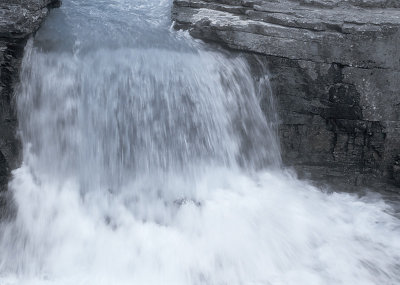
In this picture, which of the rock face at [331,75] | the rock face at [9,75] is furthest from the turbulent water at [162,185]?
the rock face at [331,75]

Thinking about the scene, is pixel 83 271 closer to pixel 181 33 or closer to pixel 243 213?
pixel 243 213

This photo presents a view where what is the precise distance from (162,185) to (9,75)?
7.33 feet

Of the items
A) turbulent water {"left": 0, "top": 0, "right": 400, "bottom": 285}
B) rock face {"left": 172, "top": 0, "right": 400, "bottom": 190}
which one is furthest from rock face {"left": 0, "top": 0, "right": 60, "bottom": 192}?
rock face {"left": 172, "top": 0, "right": 400, "bottom": 190}

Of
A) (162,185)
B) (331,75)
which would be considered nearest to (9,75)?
(162,185)

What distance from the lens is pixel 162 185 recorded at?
530cm

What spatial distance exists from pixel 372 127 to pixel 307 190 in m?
1.22

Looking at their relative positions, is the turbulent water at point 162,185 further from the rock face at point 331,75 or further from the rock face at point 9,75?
the rock face at point 331,75

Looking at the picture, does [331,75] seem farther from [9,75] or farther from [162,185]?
[9,75]

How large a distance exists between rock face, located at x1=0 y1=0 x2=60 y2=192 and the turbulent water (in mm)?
118

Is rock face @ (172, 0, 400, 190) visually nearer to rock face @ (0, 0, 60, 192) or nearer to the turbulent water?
the turbulent water

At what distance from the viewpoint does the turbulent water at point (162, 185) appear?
4.45 m

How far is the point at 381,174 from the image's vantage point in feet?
19.3

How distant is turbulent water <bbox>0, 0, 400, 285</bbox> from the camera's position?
14.6ft

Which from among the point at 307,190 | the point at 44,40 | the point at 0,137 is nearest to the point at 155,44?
the point at 44,40
